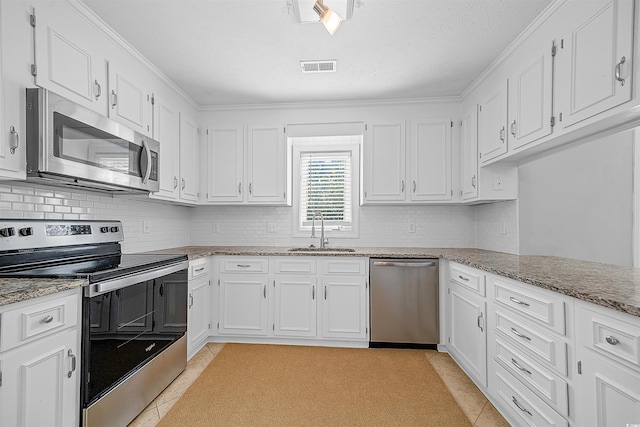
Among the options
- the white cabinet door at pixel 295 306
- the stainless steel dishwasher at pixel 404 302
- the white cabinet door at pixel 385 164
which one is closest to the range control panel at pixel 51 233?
the white cabinet door at pixel 295 306

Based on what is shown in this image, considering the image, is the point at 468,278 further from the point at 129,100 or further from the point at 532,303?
the point at 129,100

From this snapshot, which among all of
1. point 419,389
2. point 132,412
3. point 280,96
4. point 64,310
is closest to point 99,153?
point 64,310

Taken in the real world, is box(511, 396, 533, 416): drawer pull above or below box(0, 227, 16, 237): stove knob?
below

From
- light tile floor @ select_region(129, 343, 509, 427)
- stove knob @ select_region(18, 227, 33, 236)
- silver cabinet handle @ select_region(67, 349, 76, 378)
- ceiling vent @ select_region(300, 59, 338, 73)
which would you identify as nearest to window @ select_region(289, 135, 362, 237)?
ceiling vent @ select_region(300, 59, 338, 73)

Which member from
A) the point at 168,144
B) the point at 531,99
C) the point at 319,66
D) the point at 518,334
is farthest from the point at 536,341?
the point at 168,144

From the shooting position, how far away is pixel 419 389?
7.38 ft

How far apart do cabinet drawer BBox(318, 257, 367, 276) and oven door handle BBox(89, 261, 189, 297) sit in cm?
126

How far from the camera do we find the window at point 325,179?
3717 mm

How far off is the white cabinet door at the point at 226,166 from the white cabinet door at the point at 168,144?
485 millimetres

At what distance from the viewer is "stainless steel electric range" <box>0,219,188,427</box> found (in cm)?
152

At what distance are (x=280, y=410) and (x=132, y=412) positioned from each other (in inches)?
33.0

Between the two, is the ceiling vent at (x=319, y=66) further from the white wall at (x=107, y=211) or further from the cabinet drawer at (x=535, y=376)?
the cabinet drawer at (x=535, y=376)

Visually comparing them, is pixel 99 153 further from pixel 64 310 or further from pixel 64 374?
pixel 64 374

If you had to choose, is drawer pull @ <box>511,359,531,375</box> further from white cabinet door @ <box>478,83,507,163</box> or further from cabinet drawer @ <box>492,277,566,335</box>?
white cabinet door @ <box>478,83,507,163</box>
